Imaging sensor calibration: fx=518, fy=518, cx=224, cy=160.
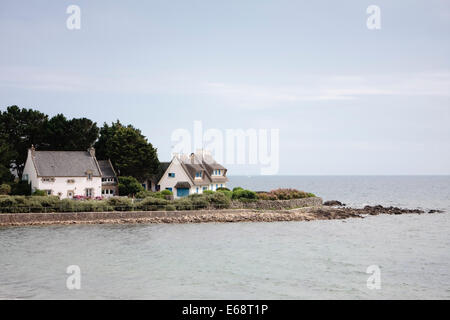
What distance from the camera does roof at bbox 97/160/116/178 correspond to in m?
75.1

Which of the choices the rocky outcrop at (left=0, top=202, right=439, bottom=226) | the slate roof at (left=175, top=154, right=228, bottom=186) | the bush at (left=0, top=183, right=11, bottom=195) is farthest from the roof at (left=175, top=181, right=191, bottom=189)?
the bush at (left=0, top=183, right=11, bottom=195)

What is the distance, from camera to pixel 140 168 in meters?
77.3

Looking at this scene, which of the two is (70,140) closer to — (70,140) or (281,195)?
(70,140)

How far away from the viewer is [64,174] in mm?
67500

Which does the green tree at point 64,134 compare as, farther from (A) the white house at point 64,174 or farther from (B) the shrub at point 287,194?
(B) the shrub at point 287,194

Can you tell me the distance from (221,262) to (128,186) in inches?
1570

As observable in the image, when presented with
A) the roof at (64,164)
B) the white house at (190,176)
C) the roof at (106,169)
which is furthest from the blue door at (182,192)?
the roof at (64,164)

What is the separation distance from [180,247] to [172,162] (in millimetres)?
36229

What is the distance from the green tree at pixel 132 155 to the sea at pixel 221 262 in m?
24.6

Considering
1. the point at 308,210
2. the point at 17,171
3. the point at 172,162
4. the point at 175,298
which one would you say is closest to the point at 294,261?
the point at 175,298

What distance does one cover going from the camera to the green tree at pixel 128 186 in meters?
71.7

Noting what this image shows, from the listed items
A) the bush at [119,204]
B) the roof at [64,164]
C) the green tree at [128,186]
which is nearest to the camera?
the bush at [119,204]

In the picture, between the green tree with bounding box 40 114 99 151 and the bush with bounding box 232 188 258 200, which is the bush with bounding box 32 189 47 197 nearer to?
the green tree with bounding box 40 114 99 151
